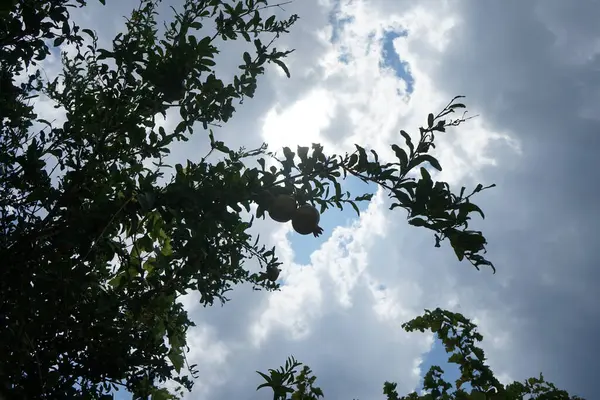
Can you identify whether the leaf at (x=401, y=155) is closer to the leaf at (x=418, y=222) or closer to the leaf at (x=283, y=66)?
the leaf at (x=418, y=222)

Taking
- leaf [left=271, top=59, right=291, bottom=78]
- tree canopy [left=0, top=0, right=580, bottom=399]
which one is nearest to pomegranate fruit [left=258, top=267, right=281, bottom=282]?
tree canopy [left=0, top=0, right=580, bottom=399]

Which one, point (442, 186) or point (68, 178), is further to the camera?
point (68, 178)

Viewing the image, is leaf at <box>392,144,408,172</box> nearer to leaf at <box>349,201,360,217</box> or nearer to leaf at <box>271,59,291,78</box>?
leaf at <box>349,201,360,217</box>

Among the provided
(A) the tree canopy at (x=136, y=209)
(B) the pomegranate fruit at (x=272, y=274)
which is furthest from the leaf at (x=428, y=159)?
(B) the pomegranate fruit at (x=272, y=274)

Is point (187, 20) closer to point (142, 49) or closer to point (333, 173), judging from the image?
point (142, 49)

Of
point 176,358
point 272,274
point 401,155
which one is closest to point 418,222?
point 401,155

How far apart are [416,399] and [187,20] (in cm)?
482

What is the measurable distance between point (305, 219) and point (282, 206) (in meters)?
0.23

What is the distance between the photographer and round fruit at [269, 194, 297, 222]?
2412 millimetres

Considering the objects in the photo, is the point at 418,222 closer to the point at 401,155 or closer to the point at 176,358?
the point at 401,155

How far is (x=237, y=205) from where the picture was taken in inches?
95.7

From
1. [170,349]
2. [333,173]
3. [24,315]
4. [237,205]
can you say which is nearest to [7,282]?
[24,315]

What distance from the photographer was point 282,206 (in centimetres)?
241

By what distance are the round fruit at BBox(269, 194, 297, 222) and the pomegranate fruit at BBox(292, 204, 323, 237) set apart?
0.08 m
